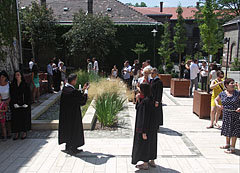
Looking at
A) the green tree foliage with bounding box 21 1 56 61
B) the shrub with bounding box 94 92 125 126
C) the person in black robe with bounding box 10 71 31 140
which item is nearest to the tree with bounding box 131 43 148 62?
the green tree foliage with bounding box 21 1 56 61

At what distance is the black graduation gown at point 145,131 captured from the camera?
3730mm

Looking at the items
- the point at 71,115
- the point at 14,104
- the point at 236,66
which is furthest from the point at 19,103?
the point at 236,66

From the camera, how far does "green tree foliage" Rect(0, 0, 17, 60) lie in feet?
31.3

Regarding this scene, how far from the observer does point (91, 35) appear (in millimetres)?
19188

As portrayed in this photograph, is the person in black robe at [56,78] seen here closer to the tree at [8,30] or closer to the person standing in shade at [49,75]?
the person standing in shade at [49,75]

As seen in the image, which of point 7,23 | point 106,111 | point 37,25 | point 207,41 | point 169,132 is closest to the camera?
point 169,132

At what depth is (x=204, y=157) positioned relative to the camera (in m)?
4.55

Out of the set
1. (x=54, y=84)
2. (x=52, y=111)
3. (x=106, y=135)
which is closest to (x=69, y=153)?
(x=106, y=135)

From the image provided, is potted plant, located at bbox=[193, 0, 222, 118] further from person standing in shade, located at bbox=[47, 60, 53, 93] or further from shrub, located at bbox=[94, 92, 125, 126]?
person standing in shade, located at bbox=[47, 60, 53, 93]

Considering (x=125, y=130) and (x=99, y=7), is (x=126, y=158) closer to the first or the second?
(x=125, y=130)

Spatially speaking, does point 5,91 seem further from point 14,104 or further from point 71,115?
point 71,115

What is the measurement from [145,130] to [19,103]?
11.1 feet

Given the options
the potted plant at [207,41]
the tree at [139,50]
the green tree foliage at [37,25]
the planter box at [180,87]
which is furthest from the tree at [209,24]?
the green tree foliage at [37,25]

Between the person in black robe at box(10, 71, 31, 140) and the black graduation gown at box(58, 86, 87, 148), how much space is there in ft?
A: 4.57
